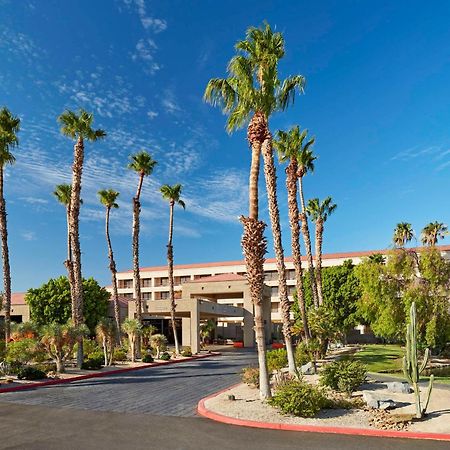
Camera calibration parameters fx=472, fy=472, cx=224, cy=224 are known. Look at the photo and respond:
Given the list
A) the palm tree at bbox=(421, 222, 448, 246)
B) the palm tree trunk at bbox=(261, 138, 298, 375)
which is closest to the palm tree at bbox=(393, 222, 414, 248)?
the palm tree at bbox=(421, 222, 448, 246)

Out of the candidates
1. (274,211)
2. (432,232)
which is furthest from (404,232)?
(274,211)

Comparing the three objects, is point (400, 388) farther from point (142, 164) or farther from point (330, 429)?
point (142, 164)

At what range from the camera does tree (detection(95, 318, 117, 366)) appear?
32.2 meters

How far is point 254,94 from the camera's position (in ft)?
65.1

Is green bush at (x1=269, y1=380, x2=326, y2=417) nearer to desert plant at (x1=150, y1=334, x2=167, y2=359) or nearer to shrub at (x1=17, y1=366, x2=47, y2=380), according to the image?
shrub at (x1=17, y1=366, x2=47, y2=380)

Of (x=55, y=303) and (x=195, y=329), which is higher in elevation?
(x=55, y=303)

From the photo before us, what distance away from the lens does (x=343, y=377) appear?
1742 centimetres

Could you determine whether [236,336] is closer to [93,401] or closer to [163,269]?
[163,269]

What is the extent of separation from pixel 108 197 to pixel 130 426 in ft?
121

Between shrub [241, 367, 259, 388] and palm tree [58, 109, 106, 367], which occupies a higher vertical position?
palm tree [58, 109, 106, 367]

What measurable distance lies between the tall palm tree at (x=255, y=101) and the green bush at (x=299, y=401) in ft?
6.92

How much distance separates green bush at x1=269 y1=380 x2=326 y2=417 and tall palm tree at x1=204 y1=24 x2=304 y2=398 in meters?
2.11

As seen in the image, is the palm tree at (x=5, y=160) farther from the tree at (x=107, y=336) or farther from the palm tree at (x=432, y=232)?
the palm tree at (x=432, y=232)

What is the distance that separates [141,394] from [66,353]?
970cm
